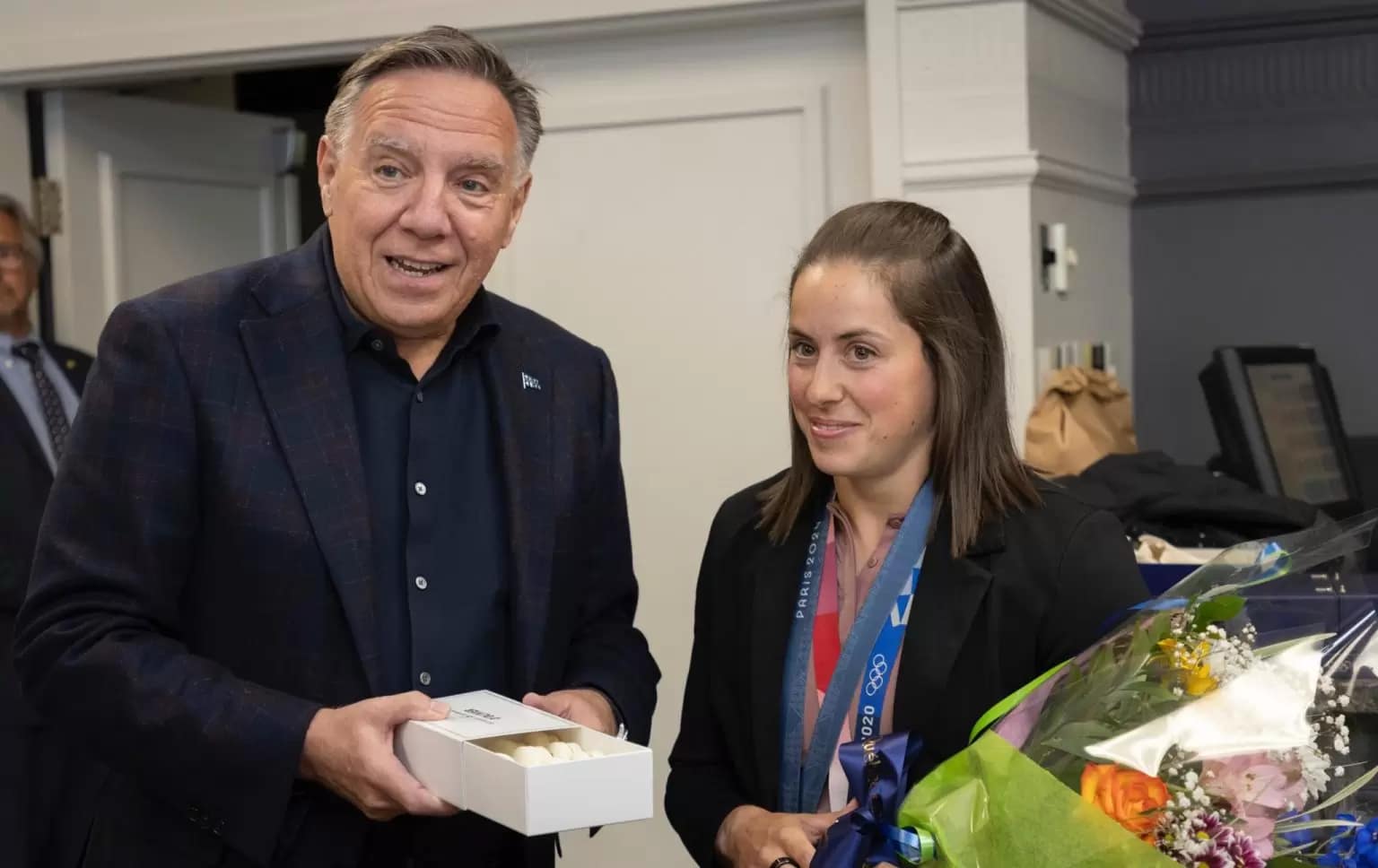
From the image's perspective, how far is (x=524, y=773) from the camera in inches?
52.1

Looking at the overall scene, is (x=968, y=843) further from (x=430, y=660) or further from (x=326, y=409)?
(x=326, y=409)

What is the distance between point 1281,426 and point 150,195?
110 inches

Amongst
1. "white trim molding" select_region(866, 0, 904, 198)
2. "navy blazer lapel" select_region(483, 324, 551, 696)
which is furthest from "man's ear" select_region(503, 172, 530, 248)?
"white trim molding" select_region(866, 0, 904, 198)

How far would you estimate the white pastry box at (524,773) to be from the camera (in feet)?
4.38

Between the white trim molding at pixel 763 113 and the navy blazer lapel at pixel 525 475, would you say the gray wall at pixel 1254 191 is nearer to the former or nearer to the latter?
the white trim molding at pixel 763 113

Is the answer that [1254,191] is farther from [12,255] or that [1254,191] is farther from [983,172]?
[12,255]

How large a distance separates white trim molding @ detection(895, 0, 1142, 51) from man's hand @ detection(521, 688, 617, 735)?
176 centimetres

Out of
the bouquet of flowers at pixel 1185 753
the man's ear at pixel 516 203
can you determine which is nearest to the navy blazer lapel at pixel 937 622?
the bouquet of flowers at pixel 1185 753

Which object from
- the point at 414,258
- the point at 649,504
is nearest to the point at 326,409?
the point at 414,258

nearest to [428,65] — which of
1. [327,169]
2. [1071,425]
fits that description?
[327,169]

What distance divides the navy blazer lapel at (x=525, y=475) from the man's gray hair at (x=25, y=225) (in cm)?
224

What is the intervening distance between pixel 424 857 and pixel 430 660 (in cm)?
21

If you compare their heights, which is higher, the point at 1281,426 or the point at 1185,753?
the point at 1281,426

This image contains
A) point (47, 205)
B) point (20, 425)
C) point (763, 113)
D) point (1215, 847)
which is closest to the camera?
point (1215, 847)
